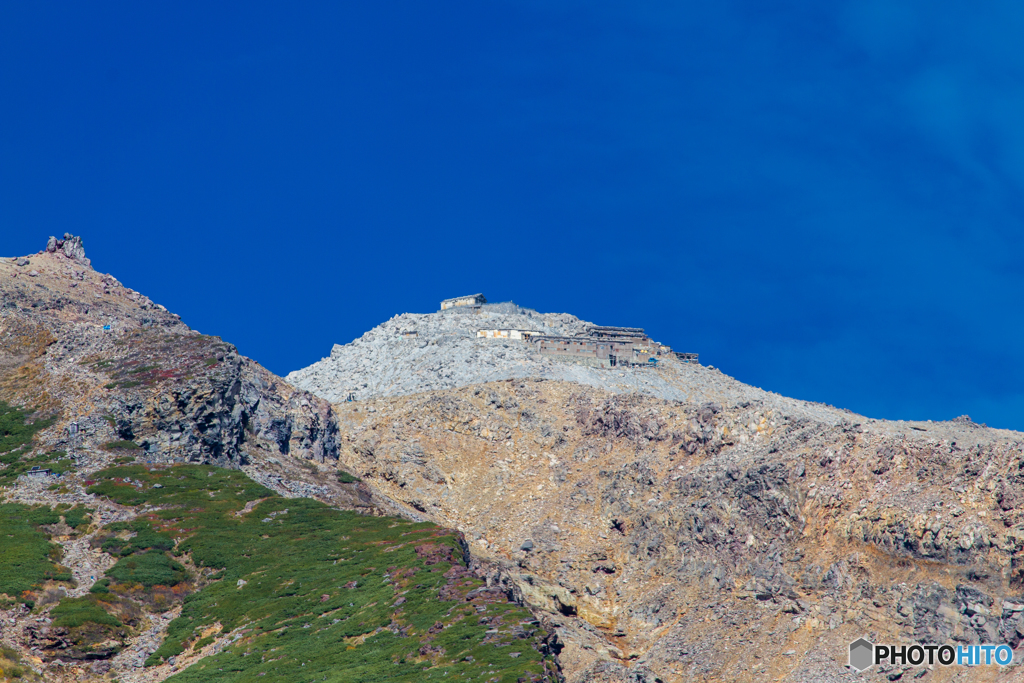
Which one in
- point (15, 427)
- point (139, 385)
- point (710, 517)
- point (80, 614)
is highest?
point (139, 385)

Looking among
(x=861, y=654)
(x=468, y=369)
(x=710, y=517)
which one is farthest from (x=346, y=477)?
(x=861, y=654)

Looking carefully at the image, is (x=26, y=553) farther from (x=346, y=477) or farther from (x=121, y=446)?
(x=346, y=477)

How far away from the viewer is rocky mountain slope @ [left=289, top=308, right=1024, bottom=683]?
109 metres

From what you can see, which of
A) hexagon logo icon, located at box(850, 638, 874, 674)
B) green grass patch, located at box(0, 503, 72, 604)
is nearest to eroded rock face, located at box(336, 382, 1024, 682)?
hexagon logo icon, located at box(850, 638, 874, 674)

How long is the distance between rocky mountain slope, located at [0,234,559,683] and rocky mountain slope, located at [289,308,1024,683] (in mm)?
9179

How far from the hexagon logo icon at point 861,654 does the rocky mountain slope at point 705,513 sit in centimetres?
98

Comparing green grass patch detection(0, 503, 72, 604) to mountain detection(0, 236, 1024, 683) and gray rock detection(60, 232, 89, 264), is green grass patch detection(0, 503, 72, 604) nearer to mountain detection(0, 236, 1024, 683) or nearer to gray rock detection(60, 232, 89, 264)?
mountain detection(0, 236, 1024, 683)

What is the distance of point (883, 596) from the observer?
11175cm

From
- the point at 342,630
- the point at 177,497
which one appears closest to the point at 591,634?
the point at 342,630

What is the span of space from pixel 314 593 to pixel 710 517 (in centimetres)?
4610

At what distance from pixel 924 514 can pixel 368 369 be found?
264 ft

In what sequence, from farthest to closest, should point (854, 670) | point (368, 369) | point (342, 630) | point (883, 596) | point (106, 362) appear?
1. point (368, 369)
2. point (106, 362)
3. point (883, 596)
4. point (854, 670)
5. point (342, 630)

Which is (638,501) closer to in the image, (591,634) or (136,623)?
(591,634)

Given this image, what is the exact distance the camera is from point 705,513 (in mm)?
125375
